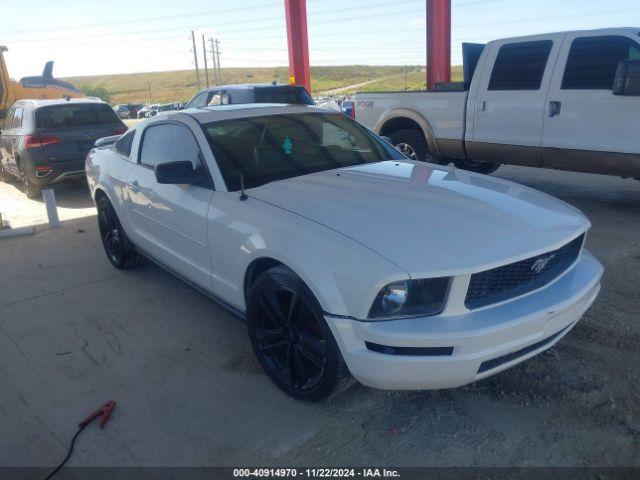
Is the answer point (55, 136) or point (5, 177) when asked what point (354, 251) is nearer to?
point (55, 136)

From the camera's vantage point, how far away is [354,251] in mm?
2432

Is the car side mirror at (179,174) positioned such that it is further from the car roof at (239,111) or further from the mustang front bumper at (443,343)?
the mustang front bumper at (443,343)

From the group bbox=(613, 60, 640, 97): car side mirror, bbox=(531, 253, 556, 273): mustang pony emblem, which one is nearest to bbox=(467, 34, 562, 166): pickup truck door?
bbox=(613, 60, 640, 97): car side mirror

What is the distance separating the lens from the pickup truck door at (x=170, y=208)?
350 centimetres

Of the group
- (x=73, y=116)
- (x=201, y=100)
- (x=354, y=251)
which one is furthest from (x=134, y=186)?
(x=201, y=100)

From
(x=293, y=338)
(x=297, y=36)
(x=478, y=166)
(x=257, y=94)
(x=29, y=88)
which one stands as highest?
(x=297, y=36)

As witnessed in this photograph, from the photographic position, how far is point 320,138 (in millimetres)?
3961

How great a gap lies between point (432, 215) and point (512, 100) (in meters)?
4.59

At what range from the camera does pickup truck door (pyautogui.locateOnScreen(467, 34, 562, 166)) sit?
6.38 metres

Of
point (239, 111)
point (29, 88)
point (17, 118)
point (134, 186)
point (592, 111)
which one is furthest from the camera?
point (29, 88)

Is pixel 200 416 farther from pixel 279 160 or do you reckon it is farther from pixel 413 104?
pixel 413 104

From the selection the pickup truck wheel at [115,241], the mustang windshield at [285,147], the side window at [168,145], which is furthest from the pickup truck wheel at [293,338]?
the pickup truck wheel at [115,241]

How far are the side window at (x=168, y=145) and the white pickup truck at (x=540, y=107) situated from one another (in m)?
4.33

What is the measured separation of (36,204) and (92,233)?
A: 2.80 m
